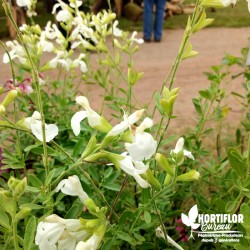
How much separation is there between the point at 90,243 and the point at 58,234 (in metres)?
0.05

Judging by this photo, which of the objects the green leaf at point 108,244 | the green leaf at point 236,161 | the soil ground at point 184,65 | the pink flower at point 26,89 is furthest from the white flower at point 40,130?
the soil ground at point 184,65

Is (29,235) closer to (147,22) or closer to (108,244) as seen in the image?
(108,244)

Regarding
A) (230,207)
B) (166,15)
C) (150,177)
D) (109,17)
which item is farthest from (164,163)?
(166,15)

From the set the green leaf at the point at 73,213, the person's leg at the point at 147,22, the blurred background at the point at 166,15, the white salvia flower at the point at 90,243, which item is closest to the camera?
the white salvia flower at the point at 90,243

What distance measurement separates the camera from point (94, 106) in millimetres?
3424

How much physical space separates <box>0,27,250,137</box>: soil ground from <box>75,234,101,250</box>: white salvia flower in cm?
189

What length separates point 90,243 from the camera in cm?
64

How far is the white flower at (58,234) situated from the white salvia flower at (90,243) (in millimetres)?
17

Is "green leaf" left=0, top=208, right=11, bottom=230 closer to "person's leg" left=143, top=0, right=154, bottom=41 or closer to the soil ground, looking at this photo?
the soil ground

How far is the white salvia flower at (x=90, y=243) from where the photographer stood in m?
0.62

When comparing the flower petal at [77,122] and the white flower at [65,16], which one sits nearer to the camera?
the flower petal at [77,122]

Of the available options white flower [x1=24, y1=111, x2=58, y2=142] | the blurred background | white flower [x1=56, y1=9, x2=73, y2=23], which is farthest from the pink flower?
the blurred background

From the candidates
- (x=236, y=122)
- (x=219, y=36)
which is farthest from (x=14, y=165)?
(x=219, y=36)

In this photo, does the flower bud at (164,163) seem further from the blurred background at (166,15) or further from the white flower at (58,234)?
the blurred background at (166,15)
